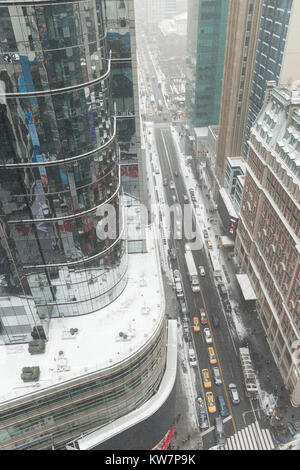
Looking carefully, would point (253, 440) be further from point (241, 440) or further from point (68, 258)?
point (68, 258)

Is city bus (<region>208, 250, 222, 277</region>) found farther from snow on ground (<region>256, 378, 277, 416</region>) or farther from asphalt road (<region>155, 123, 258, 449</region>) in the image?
snow on ground (<region>256, 378, 277, 416</region>)

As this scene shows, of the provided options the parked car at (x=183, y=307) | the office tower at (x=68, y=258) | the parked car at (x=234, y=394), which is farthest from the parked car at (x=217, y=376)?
the parked car at (x=183, y=307)

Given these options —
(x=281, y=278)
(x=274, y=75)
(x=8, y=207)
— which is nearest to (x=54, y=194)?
(x=8, y=207)

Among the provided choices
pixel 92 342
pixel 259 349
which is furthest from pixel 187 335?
pixel 92 342

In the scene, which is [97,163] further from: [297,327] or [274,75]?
[274,75]

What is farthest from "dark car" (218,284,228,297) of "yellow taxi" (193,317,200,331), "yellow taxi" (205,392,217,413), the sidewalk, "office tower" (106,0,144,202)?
"office tower" (106,0,144,202)
